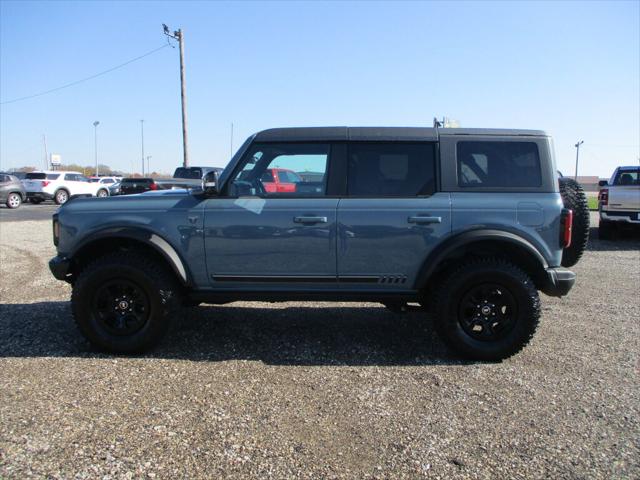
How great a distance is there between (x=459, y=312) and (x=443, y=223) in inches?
30.1

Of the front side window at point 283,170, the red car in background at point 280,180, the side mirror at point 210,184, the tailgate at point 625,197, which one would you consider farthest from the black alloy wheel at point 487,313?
the tailgate at point 625,197

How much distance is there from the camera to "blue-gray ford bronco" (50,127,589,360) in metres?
4.09

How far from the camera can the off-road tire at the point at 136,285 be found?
13.7 ft

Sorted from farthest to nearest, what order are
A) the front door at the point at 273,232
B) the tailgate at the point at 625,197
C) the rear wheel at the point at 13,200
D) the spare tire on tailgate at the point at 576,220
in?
the rear wheel at the point at 13,200, the tailgate at the point at 625,197, the spare tire on tailgate at the point at 576,220, the front door at the point at 273,232

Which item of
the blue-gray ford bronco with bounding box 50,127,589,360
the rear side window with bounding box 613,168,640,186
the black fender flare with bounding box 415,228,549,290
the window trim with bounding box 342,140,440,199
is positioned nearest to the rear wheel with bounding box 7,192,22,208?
the blue-gray ford bronco with bounding box 50,127,589,360

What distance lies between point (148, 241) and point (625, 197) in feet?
37.2

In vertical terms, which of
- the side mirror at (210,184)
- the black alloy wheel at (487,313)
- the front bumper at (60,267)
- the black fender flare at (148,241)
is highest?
the side mirror at (210,184)

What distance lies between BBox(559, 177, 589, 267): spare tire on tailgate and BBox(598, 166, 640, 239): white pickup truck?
8261mm

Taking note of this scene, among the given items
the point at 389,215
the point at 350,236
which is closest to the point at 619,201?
the point at 389,215

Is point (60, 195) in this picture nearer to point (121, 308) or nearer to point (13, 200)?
point (13, 200)

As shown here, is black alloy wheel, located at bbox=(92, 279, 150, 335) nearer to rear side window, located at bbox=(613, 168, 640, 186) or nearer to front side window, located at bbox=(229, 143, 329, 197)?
front side window, located at bbox=(229, 143, 329, 197)

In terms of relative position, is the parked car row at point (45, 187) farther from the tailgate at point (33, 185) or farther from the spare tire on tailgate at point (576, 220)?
the spare tire on tailgate at point (576, 220)

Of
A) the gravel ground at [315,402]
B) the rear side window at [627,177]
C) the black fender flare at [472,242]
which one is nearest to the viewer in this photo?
the gravel ground at [315,402]

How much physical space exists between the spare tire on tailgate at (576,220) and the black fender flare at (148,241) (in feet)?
11.4
